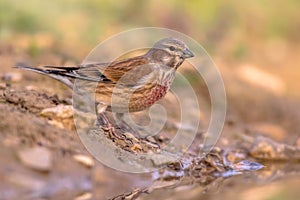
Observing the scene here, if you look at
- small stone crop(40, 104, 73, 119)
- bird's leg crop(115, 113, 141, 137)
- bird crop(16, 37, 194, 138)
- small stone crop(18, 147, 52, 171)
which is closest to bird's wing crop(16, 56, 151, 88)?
bird crop(16, 37, 194, 138)

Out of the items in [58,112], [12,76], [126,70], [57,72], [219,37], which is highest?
[219,37]

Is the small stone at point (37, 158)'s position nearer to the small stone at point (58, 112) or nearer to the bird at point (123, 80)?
the small stone at point (58, 112)

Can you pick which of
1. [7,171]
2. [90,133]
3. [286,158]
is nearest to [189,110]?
[286,158]

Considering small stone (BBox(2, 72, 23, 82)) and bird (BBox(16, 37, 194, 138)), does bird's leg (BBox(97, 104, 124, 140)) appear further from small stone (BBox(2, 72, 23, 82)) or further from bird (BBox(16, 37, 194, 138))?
small stone (BBox(2, 72, 23, 82))

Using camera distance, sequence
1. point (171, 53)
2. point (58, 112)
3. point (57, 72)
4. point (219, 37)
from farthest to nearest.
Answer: point (219, 37) → point (171, 53) → point (57, 72) → point (58, 112)

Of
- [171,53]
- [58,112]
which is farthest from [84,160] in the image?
[171,53]

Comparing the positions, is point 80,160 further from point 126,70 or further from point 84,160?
point 126,70

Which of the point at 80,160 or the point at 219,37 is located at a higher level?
the point at 219,37
